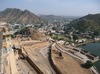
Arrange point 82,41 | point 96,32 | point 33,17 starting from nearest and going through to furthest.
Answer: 1. point 82,41
2. point 96,32
3. point 33,17

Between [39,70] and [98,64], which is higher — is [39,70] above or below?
above

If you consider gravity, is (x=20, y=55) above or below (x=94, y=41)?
above

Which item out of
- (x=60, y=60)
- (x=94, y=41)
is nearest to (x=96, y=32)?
(x=94, y=41)

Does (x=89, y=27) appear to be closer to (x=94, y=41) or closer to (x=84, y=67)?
(x=94, y=41)

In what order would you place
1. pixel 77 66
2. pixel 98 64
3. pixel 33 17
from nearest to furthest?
pixel 77 66, pixel 98 64, pixel 33 17

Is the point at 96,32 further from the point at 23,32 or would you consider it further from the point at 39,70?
the point at 39,70

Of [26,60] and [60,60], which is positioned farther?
[60,60]

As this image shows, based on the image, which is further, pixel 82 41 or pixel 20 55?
pixel 82 41

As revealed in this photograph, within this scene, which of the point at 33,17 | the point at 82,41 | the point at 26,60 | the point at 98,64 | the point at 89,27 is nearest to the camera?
the point at 26,60

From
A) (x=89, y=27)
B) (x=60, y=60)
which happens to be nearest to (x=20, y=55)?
(x=60, y=60)
